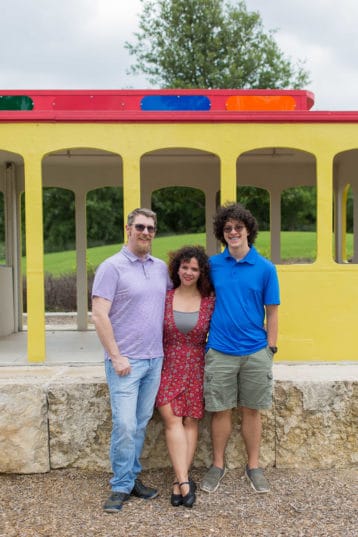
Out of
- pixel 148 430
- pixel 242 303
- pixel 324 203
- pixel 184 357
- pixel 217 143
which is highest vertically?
pixel 217 143

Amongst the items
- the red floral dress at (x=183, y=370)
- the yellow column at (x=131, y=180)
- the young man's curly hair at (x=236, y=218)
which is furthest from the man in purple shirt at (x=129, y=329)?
the yellow column at (x=131, y=180)

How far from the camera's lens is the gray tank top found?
15.1 feet

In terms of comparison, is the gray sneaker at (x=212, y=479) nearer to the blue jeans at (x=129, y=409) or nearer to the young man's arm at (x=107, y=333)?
the blue jeans at (x=129, y=409)

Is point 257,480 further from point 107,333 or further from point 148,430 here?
point 107,333

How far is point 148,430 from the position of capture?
525cm

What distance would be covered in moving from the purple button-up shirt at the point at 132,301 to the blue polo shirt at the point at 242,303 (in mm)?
423

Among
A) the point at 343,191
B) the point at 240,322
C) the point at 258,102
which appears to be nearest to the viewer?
the point at 240,322

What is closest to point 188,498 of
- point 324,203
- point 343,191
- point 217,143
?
point 324,203

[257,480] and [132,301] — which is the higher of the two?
[132,301]

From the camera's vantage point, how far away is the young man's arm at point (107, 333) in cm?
432

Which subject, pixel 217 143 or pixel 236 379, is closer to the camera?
pixel 236 379

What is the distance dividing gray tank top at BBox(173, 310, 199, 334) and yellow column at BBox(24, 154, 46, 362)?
92.9 inches

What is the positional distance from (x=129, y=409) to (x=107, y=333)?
0.57 m

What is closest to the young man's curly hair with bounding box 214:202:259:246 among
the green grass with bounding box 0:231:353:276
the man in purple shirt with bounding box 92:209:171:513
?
the man in purple shirt with bounding box 92:209:171:513
